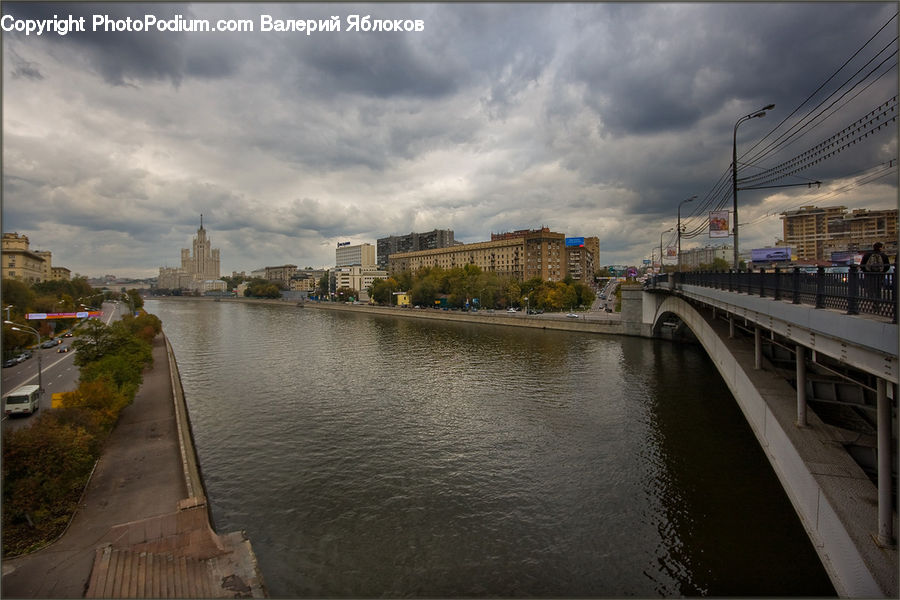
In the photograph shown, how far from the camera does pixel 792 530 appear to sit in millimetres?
10219

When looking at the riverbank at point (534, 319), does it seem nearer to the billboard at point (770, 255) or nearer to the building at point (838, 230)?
the billboard at point (770, 255)

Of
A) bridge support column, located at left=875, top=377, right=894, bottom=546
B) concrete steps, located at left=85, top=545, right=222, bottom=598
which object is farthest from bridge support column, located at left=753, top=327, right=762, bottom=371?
concrete steps, located at left=85, top=545, right=222, bottom=598

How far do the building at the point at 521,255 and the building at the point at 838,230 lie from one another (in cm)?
4105

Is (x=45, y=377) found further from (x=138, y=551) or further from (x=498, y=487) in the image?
(x=498, y=487)

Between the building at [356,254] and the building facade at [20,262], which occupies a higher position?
the building at [356,254]

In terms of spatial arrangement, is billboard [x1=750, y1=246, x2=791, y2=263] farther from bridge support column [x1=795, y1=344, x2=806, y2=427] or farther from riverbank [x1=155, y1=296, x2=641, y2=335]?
bridge support column [x1=795, y1=344, x2=806, y2=427]

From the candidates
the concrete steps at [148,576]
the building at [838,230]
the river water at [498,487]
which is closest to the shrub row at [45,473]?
the concrete steps at [148,576]

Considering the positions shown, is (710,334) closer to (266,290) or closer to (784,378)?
(784,378)

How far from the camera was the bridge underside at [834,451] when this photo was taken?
628 centimetres

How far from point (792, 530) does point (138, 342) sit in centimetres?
2835

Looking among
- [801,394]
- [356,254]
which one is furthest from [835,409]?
[356,254]

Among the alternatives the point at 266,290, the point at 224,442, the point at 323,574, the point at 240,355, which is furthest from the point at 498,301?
the point at 266,290

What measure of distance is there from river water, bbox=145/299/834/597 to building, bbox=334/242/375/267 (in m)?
157

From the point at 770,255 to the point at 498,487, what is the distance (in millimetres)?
35112
